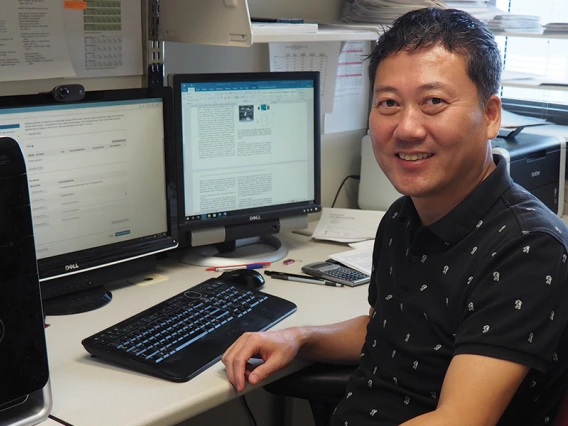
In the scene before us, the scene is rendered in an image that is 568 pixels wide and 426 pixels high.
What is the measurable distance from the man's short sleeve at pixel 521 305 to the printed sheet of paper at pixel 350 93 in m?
→ 1.28

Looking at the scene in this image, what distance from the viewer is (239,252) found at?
2.00 meters

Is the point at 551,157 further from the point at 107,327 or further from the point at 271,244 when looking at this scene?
the point at 107,327

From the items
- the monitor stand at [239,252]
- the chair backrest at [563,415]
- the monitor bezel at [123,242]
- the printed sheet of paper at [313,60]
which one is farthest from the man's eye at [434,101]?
the printed sheet of paper at [313,60]

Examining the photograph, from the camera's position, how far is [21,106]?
1513 millimetres

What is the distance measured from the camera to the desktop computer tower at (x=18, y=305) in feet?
3.72

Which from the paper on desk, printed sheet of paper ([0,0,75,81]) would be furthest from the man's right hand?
printed sheet of paper ([0,0,75,81])

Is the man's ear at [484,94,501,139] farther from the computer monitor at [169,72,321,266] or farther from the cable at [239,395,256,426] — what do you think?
the cable at [239,395,256,426]

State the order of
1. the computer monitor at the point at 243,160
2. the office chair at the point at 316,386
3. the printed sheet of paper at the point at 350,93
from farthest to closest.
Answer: the printed sheet of paper at the point at 350,93 < the computer monitor at the point at 243,160 < the office chair at the point at 316,386

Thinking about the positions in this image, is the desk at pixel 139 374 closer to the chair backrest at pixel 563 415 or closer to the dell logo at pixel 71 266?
the dell logo at pixel 71 266

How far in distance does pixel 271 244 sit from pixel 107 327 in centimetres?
64

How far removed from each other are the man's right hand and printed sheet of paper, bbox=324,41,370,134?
1066 mm

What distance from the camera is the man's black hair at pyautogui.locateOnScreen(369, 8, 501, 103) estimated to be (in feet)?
3.99

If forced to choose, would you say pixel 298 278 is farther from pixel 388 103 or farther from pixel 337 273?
pixel 388 103

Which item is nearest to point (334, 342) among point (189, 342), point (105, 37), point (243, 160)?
point (189, 342)
